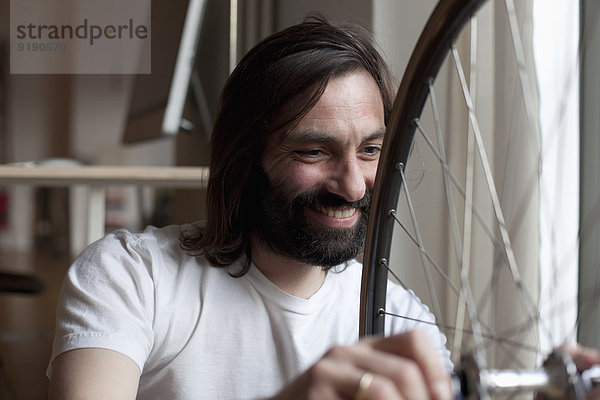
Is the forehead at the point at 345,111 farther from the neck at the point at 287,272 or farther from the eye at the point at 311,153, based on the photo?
the neck at the point at 287,272

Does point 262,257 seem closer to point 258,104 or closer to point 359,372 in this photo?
point 258,104

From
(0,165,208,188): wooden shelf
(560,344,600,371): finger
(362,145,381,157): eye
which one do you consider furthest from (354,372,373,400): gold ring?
(0,165,208,188): wooden shelf

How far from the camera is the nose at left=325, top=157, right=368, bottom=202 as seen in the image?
1062 millimetres

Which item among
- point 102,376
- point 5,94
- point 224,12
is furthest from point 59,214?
point 102,376

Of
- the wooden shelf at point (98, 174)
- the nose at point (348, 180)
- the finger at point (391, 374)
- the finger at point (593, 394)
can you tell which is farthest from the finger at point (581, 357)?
the wooden shelf at point (98, 174)

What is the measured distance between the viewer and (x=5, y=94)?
317 cm

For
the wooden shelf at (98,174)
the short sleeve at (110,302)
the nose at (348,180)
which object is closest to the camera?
the short sleeve at (110,302)

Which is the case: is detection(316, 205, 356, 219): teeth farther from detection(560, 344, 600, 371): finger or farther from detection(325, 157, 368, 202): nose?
detection(560, 344, 600, 371): finger

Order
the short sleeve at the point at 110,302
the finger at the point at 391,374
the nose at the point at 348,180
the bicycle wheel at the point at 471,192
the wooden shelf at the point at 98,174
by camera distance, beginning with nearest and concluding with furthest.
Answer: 1. the finger at the point at 391,374
2. the bicycle wheel at the point at 471,192
3. the short sleeve at the point at 110,302
4. the nose at the point at 348,180
5. the wooden shelf at the point at 98,174

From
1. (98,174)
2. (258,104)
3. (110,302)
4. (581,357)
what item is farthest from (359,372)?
(98,174)

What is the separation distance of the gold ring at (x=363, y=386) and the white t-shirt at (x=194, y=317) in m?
0.52

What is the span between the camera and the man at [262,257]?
103 centimetres

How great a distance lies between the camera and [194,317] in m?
1.08

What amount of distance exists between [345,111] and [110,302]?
1.24 ft
